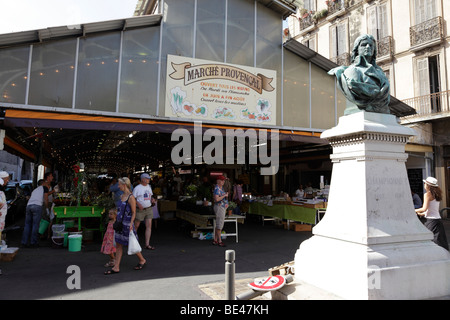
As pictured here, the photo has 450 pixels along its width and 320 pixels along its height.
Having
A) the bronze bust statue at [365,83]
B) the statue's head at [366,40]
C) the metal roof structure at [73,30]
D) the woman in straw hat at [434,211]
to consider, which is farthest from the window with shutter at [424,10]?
the bronze bust statue at [365,83]

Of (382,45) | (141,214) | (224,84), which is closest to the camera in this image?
(141,214)

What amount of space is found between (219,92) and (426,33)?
39.8 ft

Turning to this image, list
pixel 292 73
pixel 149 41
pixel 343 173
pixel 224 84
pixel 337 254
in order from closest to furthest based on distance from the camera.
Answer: pixel 337 254 → pixel 343 173 → pixel 149 41 → pixel 224 84 → pixel 292 73

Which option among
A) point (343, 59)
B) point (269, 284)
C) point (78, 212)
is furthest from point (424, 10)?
point (78, 212)

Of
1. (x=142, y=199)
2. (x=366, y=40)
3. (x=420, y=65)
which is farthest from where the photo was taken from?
(x=420, y=65)

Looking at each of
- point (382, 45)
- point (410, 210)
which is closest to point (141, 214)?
point (410, 210)

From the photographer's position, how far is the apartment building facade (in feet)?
50.4

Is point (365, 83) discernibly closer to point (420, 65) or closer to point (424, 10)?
point (420, 65)

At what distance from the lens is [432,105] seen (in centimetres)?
1565

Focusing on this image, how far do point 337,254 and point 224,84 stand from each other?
8831mm

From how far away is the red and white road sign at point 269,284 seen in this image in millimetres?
3900

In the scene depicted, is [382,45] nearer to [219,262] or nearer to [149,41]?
[149,41]
